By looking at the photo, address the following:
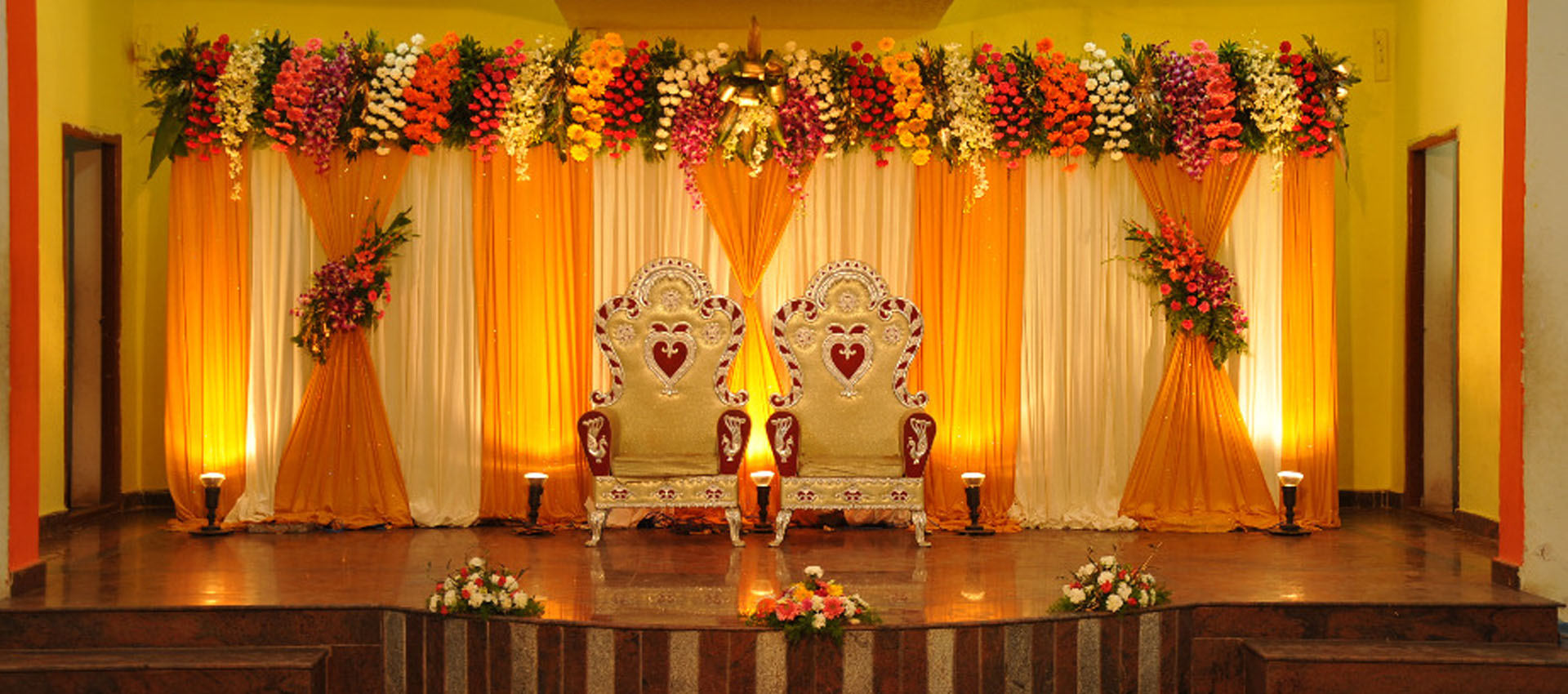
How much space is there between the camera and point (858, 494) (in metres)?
7.47

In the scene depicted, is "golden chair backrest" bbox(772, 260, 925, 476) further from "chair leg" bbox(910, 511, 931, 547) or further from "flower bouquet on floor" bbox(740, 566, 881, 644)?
"flower bouquet on floor" bbox(740, 566, 881, 644)

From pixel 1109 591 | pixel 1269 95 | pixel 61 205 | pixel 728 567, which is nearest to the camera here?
pixel 1109 591

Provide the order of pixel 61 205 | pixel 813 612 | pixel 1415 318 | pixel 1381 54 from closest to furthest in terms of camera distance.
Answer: pixel 813 612 < pixel 61 205 < pixel 1415 318 < pixel 1381 54

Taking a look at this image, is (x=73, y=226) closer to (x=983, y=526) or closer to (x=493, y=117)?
(x=493, y=117)

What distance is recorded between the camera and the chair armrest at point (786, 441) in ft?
24.6

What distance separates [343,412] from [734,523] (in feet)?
A: 7.56

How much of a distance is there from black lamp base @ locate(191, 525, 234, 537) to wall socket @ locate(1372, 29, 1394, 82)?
7.10 meters

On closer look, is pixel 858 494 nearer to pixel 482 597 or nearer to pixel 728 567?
pixel 728 567

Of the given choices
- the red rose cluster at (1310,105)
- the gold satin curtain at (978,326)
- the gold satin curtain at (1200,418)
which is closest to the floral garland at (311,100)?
the gold satin curtain at (978,326)

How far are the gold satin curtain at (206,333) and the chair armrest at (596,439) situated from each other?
206 centimetres

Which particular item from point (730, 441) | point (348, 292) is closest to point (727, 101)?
point (730, 441)

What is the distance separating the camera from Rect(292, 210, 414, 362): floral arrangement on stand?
7.89 metres

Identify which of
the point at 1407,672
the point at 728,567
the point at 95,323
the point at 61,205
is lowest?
the point at 1407,672

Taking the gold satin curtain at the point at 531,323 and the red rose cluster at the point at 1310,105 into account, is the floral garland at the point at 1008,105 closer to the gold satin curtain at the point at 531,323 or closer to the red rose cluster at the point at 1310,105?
the red rose cluster at the point at 1310,105
